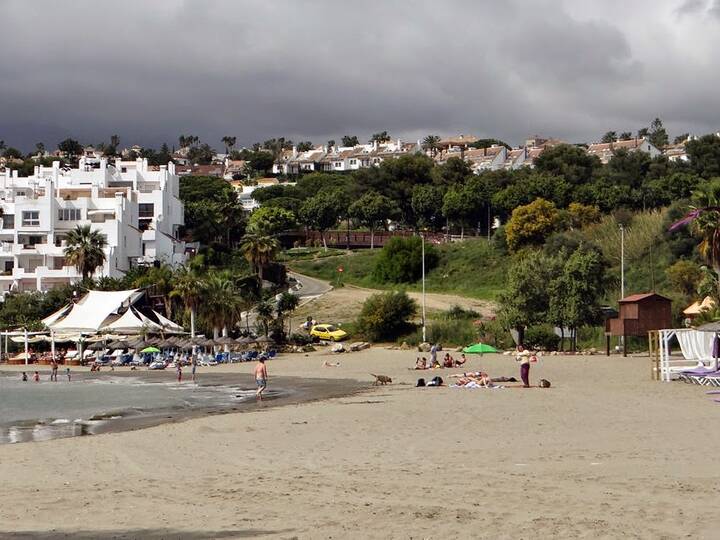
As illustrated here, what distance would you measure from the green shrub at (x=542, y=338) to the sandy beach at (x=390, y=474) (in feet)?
86.8

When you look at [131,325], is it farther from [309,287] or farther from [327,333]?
[309,287]

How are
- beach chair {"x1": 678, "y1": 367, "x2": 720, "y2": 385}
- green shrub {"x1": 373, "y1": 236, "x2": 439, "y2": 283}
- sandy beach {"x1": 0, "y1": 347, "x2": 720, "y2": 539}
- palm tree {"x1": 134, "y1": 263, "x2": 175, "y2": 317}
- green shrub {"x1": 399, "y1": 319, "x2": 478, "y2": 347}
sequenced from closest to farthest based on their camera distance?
sandy beach {"x1": 0, "y1": 347, "x2": 720, "y2": 539} < beach chair {"x1": 678, "y1": 367, "x2": 720, "y2": 385} < green shrub {"x1": 399, "y1": 319, "x2": 478, "y2": 347} < palm tree {"x1": 134, "y1": 263, "x2": 175, "y2": 317} < green shrub {"x1": 373, "y1": 236, "x2": 439, "y2": 283}

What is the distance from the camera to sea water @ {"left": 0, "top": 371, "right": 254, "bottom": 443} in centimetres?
2847

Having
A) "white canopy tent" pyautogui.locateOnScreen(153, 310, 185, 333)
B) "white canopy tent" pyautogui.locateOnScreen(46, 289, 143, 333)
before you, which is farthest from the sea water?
"white canopy tent" pyautogui.locateOnScreen(153, 310, 185, 333)

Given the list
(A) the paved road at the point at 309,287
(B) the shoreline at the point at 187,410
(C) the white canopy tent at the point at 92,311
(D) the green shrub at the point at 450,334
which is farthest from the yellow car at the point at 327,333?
(B) the shoreline at the point at 187,410

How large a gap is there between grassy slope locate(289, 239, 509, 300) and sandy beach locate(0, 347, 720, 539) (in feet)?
167

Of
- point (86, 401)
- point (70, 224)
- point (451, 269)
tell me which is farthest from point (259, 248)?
point (86, 401)

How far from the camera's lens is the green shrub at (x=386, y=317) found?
211ft

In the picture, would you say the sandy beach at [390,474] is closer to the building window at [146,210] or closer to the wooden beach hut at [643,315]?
the wooden beach hut at [643,315]

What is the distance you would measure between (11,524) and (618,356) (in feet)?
140

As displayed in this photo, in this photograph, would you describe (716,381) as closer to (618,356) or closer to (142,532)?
(618,356)

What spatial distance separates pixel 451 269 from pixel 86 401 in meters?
52.4

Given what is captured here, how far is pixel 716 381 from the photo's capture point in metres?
34.5

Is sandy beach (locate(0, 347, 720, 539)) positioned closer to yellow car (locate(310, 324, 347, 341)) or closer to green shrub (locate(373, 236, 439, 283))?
yellow car (locate(310, 324, 347, 341))
